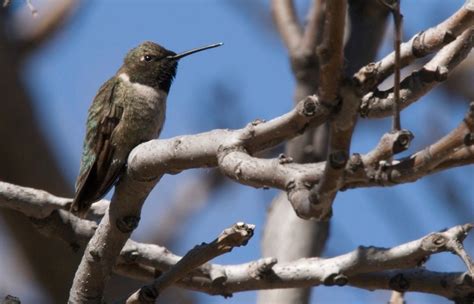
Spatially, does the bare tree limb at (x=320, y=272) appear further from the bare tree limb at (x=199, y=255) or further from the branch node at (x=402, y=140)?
the branch node at (x=402, y=140)

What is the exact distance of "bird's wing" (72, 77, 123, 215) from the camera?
3748mm

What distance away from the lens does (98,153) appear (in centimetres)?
394

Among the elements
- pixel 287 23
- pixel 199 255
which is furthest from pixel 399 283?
pixel 287 23

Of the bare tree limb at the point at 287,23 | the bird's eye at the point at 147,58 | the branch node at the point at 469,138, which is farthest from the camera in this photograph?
the bare tree limb at the point at 287,23

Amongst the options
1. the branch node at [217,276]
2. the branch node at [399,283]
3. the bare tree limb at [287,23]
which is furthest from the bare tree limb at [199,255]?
the bare tree limb at [287,23]

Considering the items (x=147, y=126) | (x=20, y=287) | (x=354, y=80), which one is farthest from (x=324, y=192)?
(x=20, y=287)

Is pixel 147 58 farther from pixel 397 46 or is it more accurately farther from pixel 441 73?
pixel 397 46

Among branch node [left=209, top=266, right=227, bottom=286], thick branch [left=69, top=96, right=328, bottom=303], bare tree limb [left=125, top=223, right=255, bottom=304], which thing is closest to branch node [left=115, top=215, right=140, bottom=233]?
thick branch [left=69, top=96, right=328, bottom=303]

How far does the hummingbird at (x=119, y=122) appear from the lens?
379cm

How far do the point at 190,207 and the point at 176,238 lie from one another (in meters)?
0.54

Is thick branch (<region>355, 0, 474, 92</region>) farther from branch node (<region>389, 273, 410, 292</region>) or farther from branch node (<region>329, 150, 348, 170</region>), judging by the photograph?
branch node (<region>389, 273, 410, 292</region>)

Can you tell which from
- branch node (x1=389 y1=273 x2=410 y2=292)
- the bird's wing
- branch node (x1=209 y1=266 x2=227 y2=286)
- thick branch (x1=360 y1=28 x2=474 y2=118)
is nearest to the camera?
thick branch (x1=360 y1=28 x2=474 y2=118)

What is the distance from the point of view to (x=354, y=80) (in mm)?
2100

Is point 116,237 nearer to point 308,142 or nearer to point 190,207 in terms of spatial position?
point 308,142
